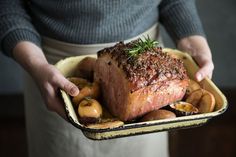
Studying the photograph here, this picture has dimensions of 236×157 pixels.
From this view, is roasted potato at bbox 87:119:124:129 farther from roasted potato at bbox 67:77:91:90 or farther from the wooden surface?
the wooden surface

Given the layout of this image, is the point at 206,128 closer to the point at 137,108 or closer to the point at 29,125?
the point at 29,125

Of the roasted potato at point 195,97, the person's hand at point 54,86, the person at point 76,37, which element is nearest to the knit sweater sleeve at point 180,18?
the person at point 76,37

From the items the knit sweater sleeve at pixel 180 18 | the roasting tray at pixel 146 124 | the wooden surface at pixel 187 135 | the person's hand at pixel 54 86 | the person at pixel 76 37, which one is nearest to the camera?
the roasting tray at pixel 146 124

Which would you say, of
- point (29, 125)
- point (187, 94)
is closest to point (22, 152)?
point (29, 125)

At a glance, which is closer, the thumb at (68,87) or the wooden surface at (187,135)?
the thumb at (68,87)

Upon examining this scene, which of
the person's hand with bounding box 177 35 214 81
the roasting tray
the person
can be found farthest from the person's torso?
the roasting tray

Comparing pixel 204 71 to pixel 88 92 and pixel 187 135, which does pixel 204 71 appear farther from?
pixel 187 135

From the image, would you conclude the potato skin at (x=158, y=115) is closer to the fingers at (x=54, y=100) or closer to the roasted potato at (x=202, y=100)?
the roasted potato at (x=202, y=100)
